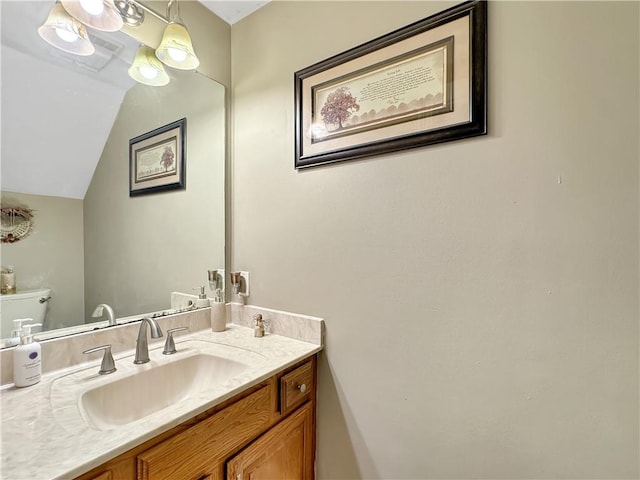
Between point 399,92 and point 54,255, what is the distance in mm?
1304

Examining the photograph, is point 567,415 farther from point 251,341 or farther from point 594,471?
point 251,341

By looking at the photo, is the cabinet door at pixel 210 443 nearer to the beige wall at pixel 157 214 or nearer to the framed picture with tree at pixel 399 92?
the beige wall at pixel 157 214

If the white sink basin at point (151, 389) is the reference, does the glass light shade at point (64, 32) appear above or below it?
above

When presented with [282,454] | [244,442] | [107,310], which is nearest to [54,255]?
[107,310]

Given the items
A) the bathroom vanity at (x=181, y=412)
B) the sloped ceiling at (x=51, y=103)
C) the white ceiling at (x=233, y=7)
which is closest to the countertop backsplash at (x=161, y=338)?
the bathroom vanity at (x=181, y=412)

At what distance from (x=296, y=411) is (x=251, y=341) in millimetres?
322

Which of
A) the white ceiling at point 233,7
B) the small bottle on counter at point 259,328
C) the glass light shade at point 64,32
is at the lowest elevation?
the small bottle on counter at point 259,328

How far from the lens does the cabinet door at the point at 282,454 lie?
0.84m

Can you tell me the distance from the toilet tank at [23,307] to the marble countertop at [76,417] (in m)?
0.18

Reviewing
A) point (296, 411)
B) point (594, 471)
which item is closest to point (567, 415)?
point (594, 471)

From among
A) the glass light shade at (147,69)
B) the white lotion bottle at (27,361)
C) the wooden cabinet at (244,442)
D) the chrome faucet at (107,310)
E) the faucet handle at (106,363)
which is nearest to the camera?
the wooden cabinet at (244,442)

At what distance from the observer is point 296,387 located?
1.04 m

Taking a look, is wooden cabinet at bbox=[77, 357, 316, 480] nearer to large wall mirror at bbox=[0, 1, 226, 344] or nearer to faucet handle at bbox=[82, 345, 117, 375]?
faucet handle at bbox=[82, 345, 117, 375]

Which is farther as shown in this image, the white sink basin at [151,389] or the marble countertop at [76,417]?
the white sink basin at [151,389]
